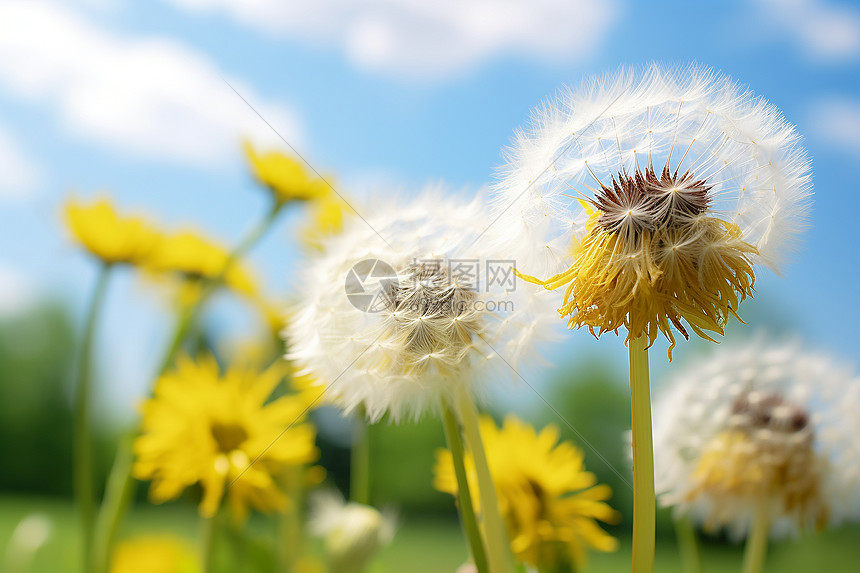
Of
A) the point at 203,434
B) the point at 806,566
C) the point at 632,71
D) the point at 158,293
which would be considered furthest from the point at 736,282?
the point at 806,566

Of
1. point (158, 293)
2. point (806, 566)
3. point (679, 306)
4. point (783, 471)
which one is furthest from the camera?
point (806, 566)

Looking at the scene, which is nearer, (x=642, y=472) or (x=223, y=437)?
(x=642, y=472)

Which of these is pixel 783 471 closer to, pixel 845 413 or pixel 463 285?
pixel 845 413

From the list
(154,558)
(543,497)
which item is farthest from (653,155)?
(154,558)

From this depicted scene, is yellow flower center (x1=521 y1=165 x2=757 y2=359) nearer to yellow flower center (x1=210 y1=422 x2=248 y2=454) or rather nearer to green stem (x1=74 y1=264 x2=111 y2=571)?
yellow flower center (x1=210 y1=422 x2=248 y2=454)

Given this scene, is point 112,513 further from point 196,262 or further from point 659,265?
point 659,265

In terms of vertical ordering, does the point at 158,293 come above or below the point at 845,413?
above
